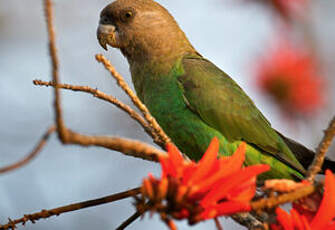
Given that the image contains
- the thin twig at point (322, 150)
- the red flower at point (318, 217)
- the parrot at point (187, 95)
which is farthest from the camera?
the parrot at point (187, 95)

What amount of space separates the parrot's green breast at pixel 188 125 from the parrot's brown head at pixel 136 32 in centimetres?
36

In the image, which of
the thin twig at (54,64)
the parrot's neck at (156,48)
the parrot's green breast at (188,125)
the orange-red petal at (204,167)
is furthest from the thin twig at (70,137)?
the parrot's neck at (156,48)

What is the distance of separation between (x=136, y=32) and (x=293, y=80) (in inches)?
61.4

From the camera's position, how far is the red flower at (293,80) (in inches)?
163

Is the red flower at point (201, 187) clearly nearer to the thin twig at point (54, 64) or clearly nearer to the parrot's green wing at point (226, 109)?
the thin twig at point (54, 64)

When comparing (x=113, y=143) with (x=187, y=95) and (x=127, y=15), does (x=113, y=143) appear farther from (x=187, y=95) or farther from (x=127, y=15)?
(x=127, y=15)

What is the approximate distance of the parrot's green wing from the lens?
3.15m

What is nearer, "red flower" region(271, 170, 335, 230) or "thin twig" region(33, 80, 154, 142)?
"red flower" region(271, 170, 335, 230)

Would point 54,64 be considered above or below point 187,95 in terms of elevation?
above

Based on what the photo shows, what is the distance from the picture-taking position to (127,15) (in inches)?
144

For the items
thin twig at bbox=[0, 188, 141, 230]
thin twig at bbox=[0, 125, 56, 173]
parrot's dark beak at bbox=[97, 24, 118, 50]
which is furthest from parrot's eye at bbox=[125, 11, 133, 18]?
thin twig at bbox=[0, 125, 56, 173]

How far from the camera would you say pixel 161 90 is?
10.8ft

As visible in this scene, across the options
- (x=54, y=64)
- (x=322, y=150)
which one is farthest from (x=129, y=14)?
(x=54, y=64)

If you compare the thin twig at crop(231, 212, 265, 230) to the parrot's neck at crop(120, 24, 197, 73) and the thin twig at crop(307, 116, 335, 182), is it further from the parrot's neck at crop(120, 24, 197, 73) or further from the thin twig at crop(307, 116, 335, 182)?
the parrot's neck at crop(120, 24, 197, 73)
